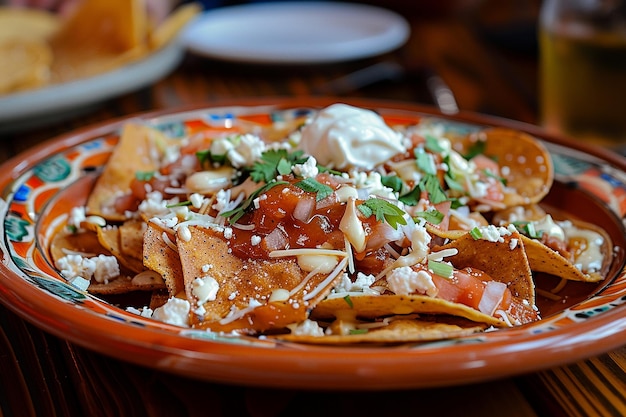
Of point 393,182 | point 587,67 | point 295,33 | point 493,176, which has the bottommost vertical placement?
point 295,33

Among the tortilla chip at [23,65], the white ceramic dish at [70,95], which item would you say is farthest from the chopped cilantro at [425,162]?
the tortilla chip at [23,65]

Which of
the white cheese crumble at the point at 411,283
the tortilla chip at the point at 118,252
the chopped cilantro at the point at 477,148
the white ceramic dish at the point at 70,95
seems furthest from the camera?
the white ceramic dish at the point at 70,95

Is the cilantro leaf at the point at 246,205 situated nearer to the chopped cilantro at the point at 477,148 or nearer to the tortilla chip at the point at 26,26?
the chopped cilantro at the point at 477,148

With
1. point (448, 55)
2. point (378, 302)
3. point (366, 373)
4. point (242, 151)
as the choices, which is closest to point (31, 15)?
Answer: point (448, 55)

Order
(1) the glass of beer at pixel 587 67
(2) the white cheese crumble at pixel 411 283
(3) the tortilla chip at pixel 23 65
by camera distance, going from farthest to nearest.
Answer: (1) the glass of beer at pixel 587 67 < (3) the tortilla chip at pixel 23 65 < (2) the white cheese crumble at pixel 411 283

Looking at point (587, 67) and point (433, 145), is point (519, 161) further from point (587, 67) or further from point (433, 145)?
point (587, 67)

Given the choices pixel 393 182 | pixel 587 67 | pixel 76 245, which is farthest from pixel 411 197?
pixel 587 67

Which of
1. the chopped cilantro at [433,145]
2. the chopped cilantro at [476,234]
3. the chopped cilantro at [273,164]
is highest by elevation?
the chopped cilantro at [273,164]
